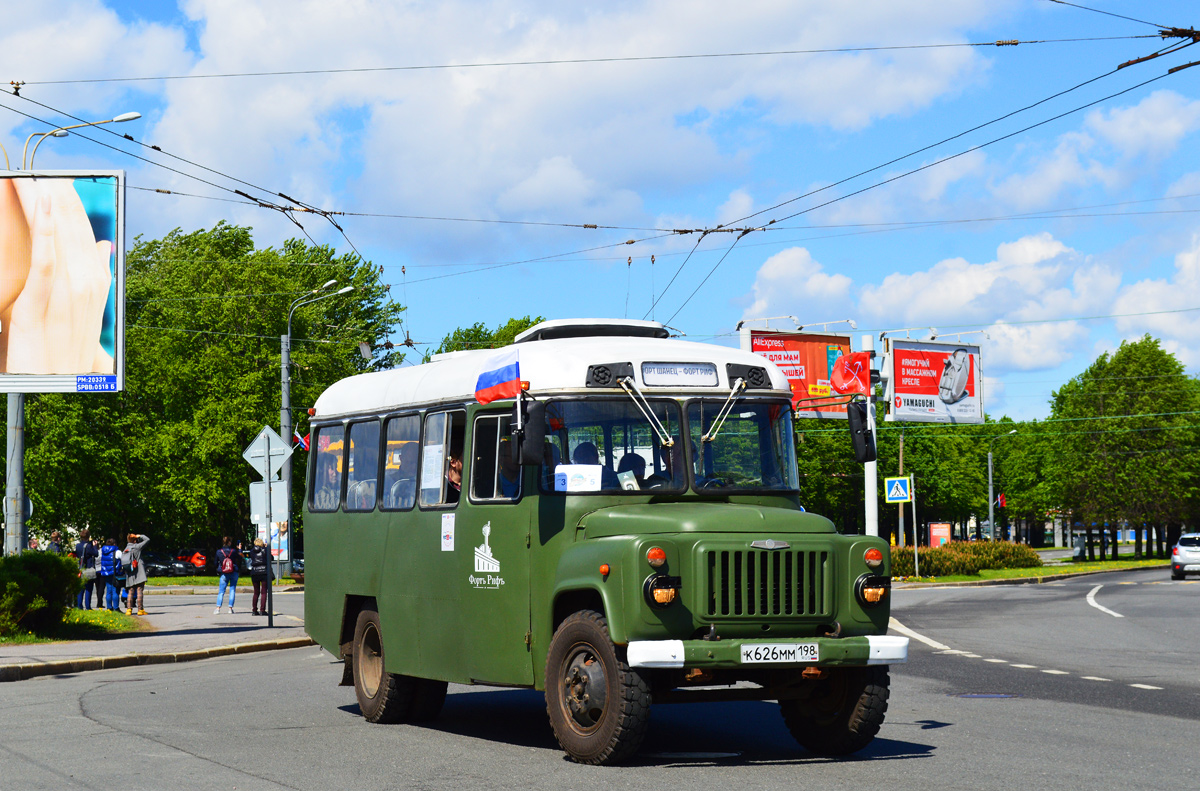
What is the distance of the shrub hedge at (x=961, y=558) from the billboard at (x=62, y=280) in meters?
30.7

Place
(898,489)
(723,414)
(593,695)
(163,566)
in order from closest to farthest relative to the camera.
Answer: (593,695) → (723,414) → (898,489) → (163,566)

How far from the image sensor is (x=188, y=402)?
189ft

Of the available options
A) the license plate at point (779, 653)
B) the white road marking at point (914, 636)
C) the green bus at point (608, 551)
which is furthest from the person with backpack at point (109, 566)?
the license plate at point (779, 653)

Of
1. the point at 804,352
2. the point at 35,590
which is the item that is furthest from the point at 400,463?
the point at 804,352

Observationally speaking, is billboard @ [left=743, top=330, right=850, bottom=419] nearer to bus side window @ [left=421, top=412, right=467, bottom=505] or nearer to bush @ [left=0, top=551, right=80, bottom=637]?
bush @ [left=0, top=551, right=80, bottom=637]

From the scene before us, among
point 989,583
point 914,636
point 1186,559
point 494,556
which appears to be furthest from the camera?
point 1186,559

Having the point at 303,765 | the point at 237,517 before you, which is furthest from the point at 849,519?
the point at 303,765

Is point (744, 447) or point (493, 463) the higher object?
point (744, 447)

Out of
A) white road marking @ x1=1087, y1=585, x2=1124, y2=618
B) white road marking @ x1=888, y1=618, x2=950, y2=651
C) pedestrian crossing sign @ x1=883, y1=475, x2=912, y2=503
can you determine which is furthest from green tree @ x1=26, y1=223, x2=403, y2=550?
white road marking @ x1=888, y1=618, x2=950, y2=651

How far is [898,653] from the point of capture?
8.92 meters

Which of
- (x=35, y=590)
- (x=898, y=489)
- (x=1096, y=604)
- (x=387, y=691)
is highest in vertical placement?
(x=898, y=489)

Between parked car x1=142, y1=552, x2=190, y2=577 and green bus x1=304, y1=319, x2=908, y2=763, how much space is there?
2246 inches

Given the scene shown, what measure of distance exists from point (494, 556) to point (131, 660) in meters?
10.2

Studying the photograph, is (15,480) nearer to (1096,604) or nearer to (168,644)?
(168,644)
